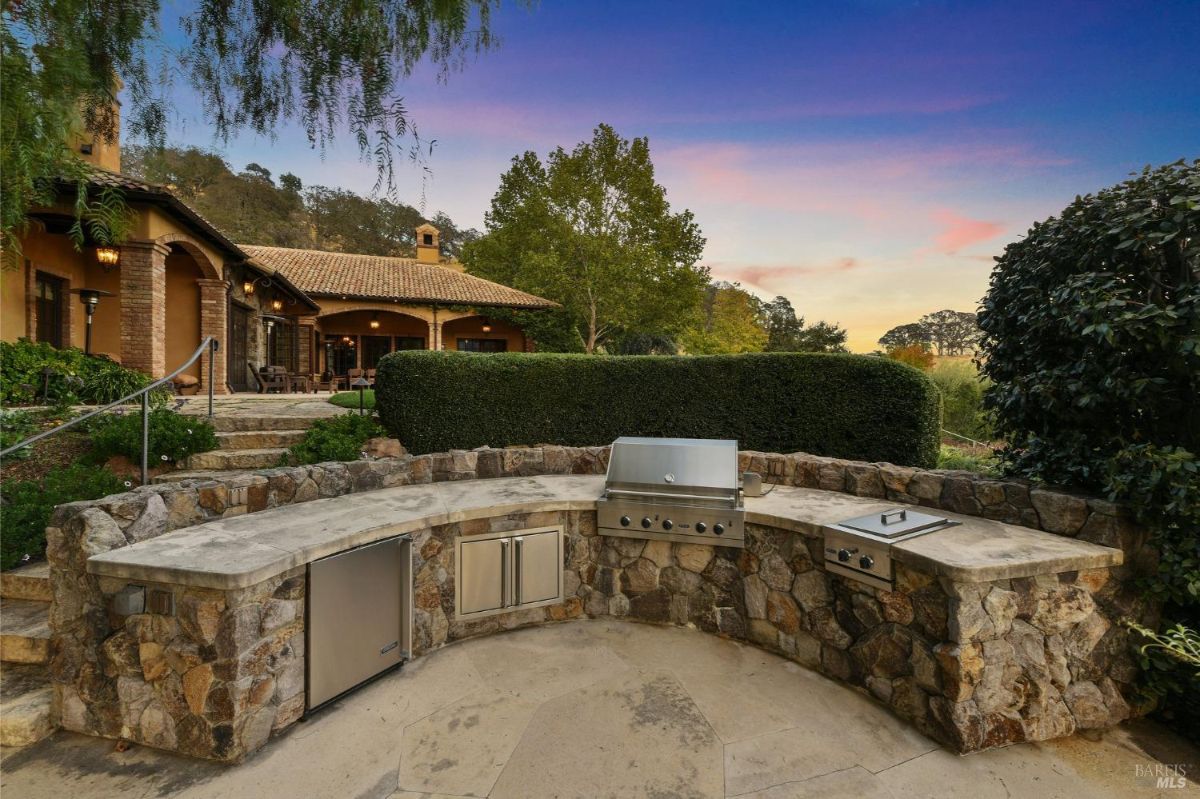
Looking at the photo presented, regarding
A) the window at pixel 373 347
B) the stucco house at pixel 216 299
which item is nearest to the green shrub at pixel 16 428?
the stucco house at pixel 216 299

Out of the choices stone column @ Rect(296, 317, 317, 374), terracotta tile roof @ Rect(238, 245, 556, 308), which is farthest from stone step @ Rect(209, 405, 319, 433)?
stone column @ Rect(296, 317, 317, 374)

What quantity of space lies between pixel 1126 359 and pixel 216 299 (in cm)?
1192

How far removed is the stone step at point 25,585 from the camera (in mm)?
2598

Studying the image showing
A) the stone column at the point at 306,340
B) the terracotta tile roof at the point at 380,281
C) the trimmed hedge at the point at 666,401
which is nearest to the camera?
the trimmed hedge at the point at 666,401

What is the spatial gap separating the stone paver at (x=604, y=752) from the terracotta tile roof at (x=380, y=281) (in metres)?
12.9

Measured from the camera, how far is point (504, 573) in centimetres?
298

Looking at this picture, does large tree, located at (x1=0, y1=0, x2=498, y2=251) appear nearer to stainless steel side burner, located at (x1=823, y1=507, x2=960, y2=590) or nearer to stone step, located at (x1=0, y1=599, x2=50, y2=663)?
stone step, located at (x1=0, y1=599, x2=50, y2=663)

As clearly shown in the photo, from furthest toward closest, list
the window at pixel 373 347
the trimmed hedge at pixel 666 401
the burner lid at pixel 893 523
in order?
the window at pixel 373 347 < the trimmed hedge at pixel 666 401 < the burner lid at pixel 893 523

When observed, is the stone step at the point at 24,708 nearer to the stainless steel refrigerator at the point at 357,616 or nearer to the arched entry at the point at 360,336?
the stainless steel refrigerator at the point at 357,616

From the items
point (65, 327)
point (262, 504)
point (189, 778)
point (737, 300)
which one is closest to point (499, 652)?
point (189, 778)

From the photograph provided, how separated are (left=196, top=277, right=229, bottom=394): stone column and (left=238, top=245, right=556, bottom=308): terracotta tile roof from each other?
153 inches

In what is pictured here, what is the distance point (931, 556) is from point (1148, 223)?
1.90 m

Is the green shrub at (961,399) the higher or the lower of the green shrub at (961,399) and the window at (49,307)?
the lower

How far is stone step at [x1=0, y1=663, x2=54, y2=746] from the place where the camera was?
2.04 m
